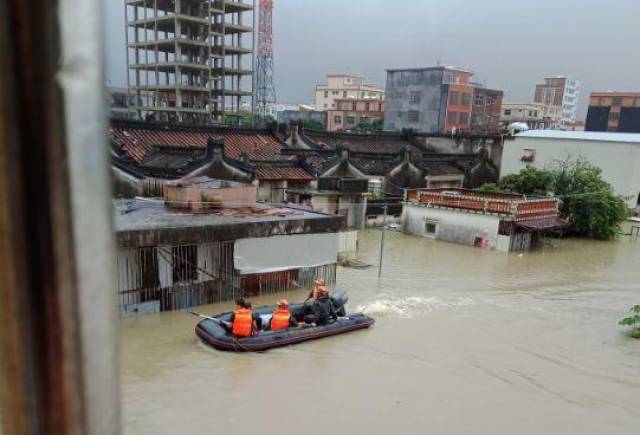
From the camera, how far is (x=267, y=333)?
1032cm

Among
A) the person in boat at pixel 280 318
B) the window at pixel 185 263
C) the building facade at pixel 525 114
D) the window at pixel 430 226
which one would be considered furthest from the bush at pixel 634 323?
the building facade at pixel 525 114

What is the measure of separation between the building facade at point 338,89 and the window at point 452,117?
121 feet

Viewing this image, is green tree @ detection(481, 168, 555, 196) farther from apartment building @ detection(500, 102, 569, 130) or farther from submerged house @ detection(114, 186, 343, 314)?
apartment building @ detection(500, 102, 569, 130)

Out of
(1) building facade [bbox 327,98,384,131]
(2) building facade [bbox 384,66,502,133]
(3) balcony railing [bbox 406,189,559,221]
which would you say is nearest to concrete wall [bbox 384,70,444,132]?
(2) building facade [bbox 384,66,502,133]

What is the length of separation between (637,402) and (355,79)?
89.1 metres

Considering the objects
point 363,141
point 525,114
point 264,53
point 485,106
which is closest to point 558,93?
point 525,114

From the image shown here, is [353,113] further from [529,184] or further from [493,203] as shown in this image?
[493,203]

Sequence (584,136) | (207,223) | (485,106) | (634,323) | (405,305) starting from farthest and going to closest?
(485,106), (584,136), (405,305), (634,323), (207,223)

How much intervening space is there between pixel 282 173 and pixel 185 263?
1038 cm

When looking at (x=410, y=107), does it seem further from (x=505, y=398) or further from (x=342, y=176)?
(x=505, y=398)

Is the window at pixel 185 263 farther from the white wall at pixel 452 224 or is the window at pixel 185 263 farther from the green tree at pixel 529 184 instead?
the green tree at pixel 529 184

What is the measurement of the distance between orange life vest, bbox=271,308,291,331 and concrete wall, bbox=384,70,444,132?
142 ft

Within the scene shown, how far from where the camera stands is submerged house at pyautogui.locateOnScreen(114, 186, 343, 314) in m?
11.2

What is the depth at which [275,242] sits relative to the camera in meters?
13.1
